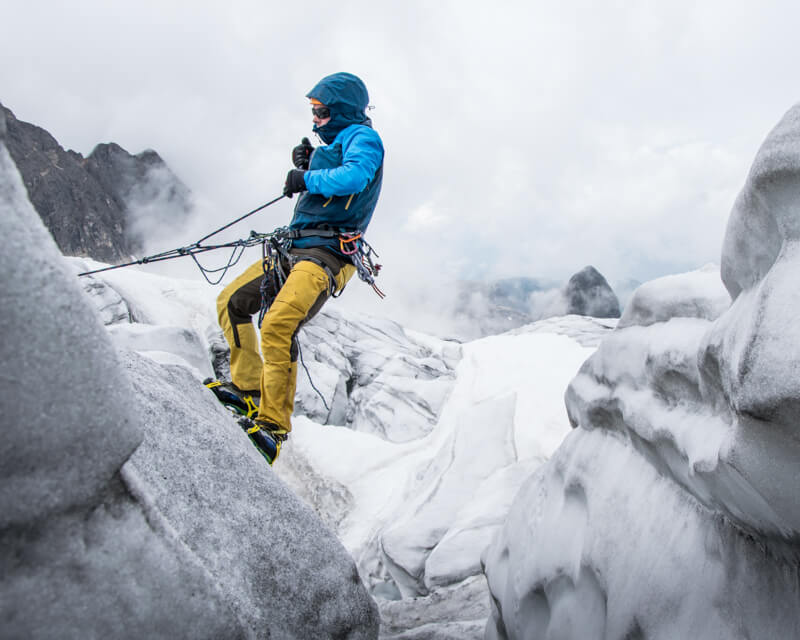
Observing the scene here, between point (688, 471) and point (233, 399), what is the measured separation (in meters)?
3.19

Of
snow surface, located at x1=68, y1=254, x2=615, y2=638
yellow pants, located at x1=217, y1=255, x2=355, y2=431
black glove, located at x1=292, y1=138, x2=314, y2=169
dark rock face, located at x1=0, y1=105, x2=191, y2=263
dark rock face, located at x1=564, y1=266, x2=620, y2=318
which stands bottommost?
dark rock face, located at x1=564, y1=266, x2=620, y2=318

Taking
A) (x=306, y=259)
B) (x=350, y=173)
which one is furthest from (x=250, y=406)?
(x=350, y=173)

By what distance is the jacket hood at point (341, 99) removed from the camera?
4.29 meters

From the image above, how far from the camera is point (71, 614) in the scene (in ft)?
3.64

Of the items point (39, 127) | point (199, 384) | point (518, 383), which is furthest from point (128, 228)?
point (199, 384)

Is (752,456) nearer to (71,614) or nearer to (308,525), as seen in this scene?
(71,614)

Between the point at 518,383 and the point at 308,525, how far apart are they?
659cm

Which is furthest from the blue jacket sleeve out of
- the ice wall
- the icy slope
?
the ice wall

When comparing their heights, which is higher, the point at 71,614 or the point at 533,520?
the point at 71,614

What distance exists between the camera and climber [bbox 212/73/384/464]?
397 cm

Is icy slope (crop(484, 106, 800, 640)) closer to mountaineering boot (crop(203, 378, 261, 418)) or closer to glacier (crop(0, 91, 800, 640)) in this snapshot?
→ glacier (crop(0, 91, 800, 640))

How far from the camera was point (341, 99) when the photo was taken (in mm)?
4301

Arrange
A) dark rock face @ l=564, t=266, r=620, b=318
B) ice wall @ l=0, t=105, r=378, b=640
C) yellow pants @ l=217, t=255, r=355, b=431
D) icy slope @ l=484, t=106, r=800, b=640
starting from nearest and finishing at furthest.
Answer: ice wall @ l=0, t=105, r=378, b=640 → icy slope @ l=484, t=106, r=800, b=640 → yellow pants @ l=217, t=255, r=355, b=431 → dark rock face @ l=564, t=266, r=620, b=318

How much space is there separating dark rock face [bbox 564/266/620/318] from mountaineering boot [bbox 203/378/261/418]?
22836 mm
